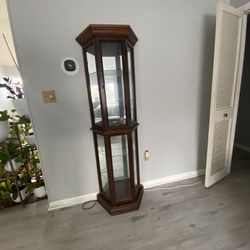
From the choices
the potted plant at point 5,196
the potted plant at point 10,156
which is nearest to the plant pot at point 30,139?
the potted plant at point 10,156

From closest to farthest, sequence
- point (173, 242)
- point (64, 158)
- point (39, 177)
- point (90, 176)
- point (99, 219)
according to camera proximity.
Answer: point (173, 242)
point (99, 219)
point (64, 158)
point (90, 176)
point (39, 177)

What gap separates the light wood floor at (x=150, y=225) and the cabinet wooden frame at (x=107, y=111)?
137 mm

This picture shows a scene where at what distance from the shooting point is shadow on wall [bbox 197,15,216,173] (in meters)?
1.85

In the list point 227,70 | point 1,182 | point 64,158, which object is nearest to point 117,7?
point 227,70

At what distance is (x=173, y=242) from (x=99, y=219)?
74 cm

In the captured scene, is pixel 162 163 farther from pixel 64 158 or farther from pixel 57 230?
pixel 57 230

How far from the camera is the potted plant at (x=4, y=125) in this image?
160 cm

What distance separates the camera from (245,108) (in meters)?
2.96

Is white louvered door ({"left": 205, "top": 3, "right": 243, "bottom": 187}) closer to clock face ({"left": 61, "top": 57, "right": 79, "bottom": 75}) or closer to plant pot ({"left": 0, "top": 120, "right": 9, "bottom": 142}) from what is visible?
clock face ({"left": 61, "top": 57, "right": 79, "bottom": 75})

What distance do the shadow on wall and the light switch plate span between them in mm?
1734

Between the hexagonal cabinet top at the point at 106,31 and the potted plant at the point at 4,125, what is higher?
the hexagonal cabinet top at the point at 106,31

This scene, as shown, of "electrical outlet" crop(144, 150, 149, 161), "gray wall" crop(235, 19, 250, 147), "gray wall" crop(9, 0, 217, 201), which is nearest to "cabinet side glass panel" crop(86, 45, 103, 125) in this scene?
"gray wall" crop(9, 0, 217, 201)

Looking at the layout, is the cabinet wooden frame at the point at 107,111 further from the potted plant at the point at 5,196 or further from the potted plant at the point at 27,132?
the potted plant at the point at 5,196

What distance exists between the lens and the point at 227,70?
1771 millimetres
